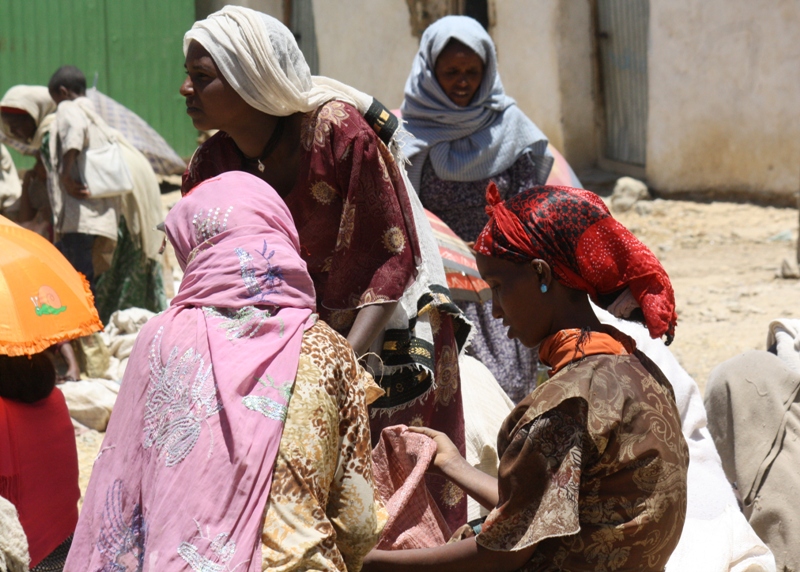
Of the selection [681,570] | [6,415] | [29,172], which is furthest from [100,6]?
[681,570]

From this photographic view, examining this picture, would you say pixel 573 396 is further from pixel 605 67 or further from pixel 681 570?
pixel 605 67

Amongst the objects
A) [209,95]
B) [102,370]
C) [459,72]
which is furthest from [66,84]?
[209,95]

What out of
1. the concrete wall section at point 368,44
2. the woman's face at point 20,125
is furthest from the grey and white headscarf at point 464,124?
the concrete wall section at point 368,44

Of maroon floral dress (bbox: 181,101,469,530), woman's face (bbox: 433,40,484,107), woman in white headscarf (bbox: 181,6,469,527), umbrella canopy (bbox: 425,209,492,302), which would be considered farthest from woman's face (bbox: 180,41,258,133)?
woman's face (bbox: 433,40,484,107)

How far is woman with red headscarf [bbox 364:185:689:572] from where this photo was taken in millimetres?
2084

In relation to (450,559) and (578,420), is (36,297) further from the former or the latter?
(578,420)

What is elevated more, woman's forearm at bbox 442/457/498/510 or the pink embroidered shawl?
the pink embroidered shawl

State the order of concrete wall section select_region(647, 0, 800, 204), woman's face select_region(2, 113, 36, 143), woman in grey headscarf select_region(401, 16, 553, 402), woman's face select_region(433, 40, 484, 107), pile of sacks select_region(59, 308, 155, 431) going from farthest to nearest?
1. concrete wall section select_region(647, 0, 800, 204)
2. woman's face select_region(2, 113, 36, 143)
3. pile of sacks select_region(59, 308, 155, 431)
4. woman's face select_region(433, 40, 484, 107)
5. woman in grey headscarf select_region(401, 16, 553, 402)

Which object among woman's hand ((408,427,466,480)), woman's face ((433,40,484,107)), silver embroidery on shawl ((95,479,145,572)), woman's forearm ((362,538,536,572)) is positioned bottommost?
woman's forearm ((362,538,536,572))

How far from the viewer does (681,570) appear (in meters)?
2.72

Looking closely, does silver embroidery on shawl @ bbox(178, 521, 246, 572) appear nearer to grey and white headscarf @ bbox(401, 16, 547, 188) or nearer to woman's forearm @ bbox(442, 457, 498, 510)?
woman's forearm @ bbox(442, 457, 498, 510)

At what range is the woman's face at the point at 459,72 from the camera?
4.77 meters

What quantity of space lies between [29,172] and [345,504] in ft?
20.4

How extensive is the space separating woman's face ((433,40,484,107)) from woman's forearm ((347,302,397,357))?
227cm
